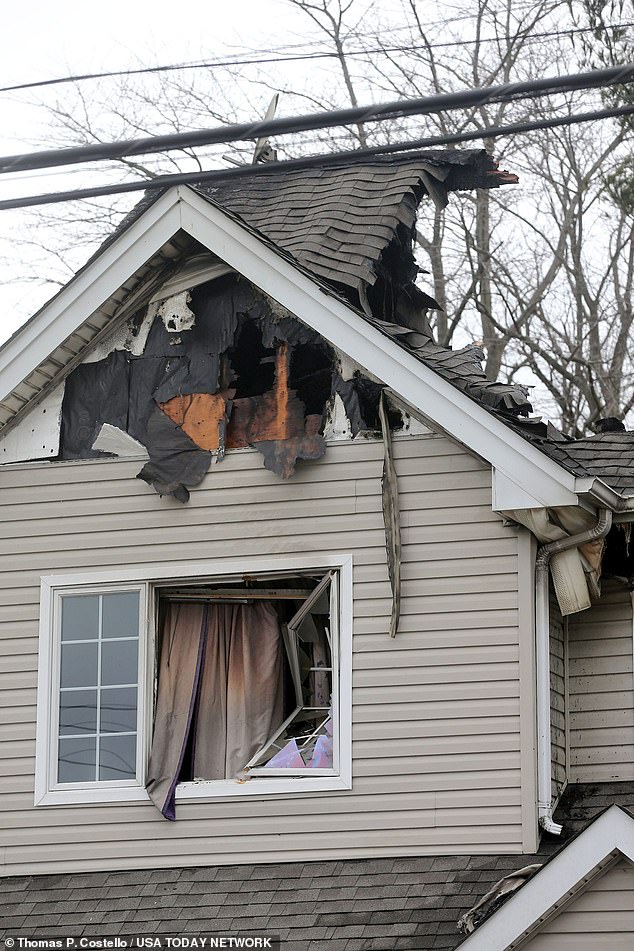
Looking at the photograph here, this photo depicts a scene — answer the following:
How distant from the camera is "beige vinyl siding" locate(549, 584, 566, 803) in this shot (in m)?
10.2

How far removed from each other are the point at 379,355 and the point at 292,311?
2.44ft

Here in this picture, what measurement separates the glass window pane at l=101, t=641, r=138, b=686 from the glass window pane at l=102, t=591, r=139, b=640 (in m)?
0.08

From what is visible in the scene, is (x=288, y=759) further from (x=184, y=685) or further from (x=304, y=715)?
(x=184, y=685)

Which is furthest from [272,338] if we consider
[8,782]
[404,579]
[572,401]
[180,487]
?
[572,401]

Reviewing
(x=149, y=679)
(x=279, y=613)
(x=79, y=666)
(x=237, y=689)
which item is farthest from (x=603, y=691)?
(x=79, y=666)

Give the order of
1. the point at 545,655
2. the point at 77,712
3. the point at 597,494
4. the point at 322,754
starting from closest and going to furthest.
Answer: the point at 597,494 < the point at 545,655 < the point at 322,754 < the point at 77,712

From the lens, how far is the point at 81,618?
1081 cm

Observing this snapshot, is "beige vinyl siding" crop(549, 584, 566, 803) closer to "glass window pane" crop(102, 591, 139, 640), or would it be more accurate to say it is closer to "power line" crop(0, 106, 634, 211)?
"glass window pane" crop(102, 591, 139, 640)

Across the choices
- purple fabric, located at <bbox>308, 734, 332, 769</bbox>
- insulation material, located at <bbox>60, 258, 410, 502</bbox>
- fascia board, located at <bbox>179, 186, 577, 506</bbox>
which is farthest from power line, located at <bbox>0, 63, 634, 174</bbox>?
purple fabric, located at <bbox>308, 734, 332, 769</bbox>

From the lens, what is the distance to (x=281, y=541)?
34.4 feet

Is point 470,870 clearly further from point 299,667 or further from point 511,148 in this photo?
point 511,148

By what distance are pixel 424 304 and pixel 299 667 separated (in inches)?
171

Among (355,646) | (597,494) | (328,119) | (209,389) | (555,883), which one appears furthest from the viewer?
(209,389)

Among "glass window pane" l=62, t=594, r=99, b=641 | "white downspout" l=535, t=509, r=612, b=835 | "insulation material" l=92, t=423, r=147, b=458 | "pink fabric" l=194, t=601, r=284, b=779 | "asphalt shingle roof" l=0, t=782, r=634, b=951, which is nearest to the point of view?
"asphalt shingle roof" l=0, t=782, r=634, b=951
